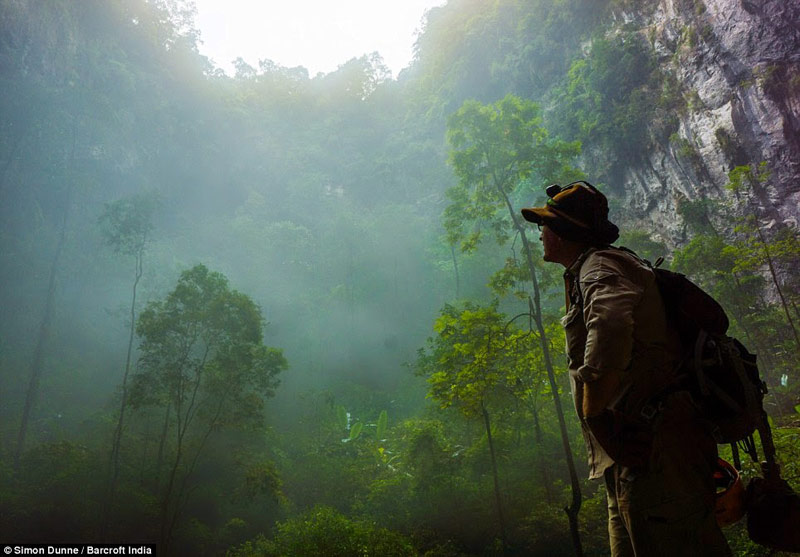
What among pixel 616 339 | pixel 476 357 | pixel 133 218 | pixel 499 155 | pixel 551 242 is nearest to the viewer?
pixel 616 339

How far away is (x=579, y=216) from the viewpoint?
1690mm

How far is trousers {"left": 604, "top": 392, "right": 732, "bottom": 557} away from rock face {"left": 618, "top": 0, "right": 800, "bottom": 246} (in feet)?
54.0

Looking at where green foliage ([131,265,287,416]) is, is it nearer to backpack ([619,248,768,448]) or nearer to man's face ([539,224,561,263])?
man's face ([539,224,561,263])

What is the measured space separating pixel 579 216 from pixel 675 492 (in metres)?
1.05

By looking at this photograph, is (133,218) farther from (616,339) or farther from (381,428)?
(616,339)

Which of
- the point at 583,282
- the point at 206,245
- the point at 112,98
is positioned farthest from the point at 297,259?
the point at 583,282

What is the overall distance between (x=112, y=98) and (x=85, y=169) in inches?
254

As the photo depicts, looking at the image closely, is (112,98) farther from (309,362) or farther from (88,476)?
(88,476)

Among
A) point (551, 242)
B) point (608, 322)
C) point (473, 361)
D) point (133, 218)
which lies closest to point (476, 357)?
point (473, 361)

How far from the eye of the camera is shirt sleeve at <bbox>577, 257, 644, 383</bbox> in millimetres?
1248

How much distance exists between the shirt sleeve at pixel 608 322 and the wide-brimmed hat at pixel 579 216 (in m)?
0.30

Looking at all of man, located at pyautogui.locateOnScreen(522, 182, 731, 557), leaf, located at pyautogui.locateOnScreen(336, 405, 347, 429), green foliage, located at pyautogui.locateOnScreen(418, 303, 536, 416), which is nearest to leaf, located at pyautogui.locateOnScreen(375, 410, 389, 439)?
leaf, located at pyautogui.locateOnScreen(336, 405, 347, 429)

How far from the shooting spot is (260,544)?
9.42 metres

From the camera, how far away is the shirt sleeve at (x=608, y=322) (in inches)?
49.1
